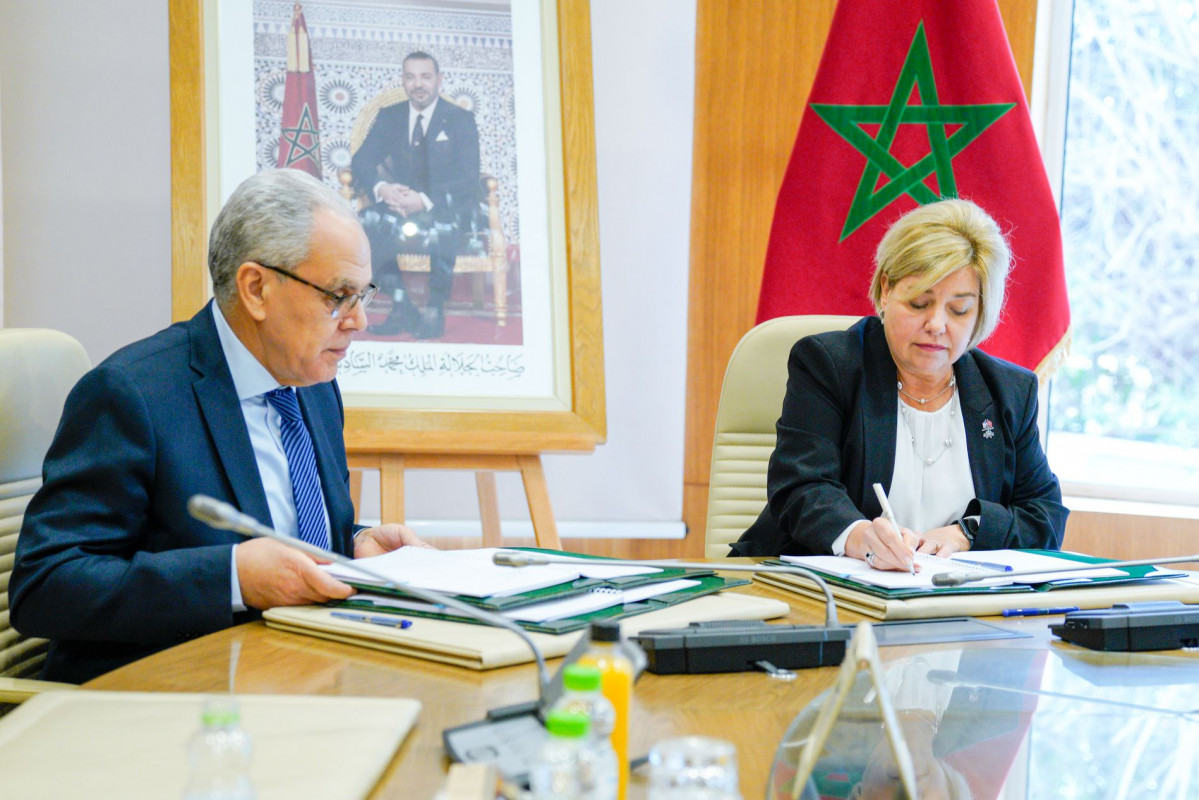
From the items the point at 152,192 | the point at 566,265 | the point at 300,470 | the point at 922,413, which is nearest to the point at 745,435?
the point at 922,413

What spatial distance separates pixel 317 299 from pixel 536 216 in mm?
1266

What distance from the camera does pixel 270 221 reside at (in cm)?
153

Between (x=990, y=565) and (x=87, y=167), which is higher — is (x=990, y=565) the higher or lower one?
the lower one

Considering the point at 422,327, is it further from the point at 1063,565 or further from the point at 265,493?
the point at 1063,565

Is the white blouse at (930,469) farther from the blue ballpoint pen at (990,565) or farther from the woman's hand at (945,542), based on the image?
the blue ballpoint pen at (990,565)

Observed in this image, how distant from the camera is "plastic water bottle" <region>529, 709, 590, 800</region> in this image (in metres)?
0.58

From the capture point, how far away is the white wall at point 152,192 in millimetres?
3225

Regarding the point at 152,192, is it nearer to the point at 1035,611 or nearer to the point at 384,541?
the point at 384,541

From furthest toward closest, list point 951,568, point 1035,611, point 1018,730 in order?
point 951,568
point 1035,611
point 1018,730

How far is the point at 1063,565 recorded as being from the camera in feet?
5.28

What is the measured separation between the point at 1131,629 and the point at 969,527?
0.65m

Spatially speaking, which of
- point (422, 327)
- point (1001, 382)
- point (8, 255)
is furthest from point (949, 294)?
point (8, 255)

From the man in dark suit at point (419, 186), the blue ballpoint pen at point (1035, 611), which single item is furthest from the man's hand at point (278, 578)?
the man in dark suit at point (419, 186)

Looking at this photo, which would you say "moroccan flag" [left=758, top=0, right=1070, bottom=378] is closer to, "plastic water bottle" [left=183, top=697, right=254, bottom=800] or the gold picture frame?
the gold picture frame
